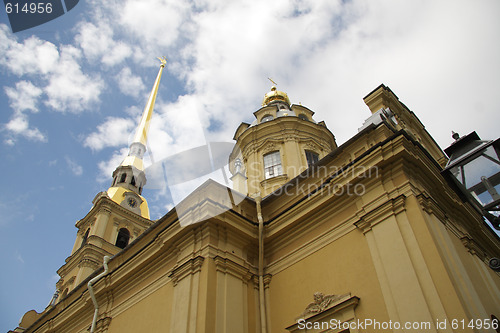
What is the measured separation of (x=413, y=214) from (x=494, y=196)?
326 centimetres

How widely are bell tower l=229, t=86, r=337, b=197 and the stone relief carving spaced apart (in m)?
7.53

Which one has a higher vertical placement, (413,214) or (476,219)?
(476,219)

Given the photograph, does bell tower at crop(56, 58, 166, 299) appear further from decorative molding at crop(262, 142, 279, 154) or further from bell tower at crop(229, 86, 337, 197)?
decorative molding at crop(262, 142, 279, 154)

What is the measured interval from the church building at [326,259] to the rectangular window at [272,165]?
180 inches

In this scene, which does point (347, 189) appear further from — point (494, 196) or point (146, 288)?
point (146, 288)

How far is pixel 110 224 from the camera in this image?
83.6 ft

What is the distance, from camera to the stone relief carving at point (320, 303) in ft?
26.1

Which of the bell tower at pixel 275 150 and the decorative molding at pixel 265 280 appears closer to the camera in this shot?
the decorative molding at pixel 265 280

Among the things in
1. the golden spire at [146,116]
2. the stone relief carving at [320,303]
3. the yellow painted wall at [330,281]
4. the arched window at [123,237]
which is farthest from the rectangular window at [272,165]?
the golden spire at [146,116]

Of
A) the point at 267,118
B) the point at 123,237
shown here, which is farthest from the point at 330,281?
the point at 123,237

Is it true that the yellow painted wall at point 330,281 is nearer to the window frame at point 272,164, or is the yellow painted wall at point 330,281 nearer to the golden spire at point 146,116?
the window frame at point 272,164

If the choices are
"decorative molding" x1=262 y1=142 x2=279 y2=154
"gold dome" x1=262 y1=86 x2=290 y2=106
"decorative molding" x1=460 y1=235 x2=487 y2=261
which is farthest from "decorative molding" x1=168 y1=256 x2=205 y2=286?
"gold dome" x1=262 y1=86 x2=290 y2=106

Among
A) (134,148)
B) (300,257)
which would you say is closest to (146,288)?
(300,257)

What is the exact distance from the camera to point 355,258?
8.15 m
